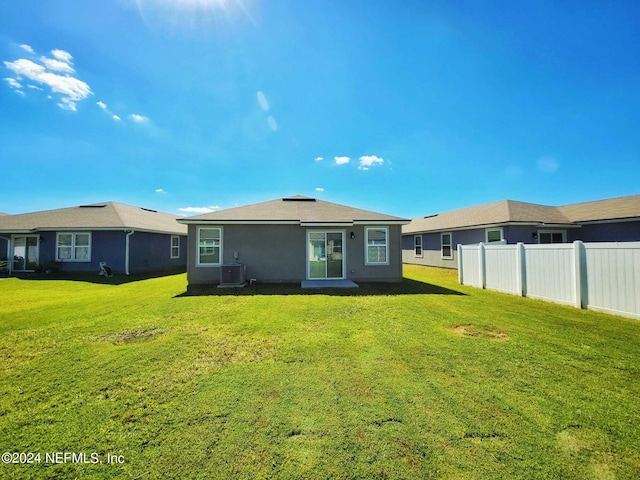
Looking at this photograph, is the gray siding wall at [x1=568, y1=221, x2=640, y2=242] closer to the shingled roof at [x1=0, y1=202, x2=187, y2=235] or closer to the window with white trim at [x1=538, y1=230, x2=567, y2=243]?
the window with white trim at [x1=538, y1=230, x2=567, y2=243]

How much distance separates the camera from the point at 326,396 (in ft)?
9.50

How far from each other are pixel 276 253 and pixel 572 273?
9833 mm

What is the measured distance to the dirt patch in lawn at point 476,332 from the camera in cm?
476

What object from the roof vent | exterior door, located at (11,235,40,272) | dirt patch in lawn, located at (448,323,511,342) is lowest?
dirt patch in lawn, located at (448,323,511,342)

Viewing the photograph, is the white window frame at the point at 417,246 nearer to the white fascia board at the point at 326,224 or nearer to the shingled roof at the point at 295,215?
the shingled roof at the point at 295,215

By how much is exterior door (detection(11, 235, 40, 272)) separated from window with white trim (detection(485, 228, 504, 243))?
26.8m

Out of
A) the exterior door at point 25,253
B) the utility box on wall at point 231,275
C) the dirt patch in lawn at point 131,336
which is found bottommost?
the dirt patch in lawn at point 131,336

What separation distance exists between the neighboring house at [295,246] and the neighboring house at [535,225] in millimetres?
7358

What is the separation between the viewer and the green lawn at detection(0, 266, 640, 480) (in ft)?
6.61

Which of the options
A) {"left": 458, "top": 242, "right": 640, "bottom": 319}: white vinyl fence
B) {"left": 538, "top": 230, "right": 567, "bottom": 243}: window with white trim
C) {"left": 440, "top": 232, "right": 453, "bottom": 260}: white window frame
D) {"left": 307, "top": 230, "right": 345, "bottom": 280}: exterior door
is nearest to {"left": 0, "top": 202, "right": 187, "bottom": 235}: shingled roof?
{"left": 307, "top": 230, "right": 345, "bottom": 280}: exterior door

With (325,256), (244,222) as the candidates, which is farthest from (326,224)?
(244,222)

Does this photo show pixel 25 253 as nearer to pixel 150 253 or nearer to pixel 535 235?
pixel 150 253

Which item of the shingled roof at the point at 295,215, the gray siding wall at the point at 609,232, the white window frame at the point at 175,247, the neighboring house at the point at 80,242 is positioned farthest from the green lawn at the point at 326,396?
the white window frame at the point at 175,247

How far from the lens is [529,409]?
2.64m
